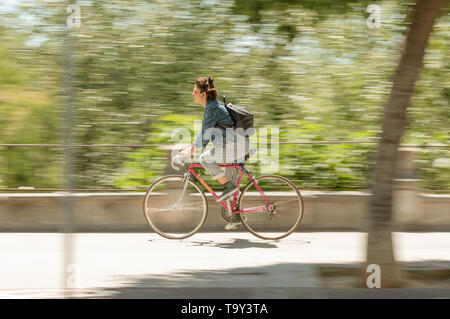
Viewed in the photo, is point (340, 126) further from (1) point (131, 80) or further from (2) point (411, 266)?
(2) point (411, 266)

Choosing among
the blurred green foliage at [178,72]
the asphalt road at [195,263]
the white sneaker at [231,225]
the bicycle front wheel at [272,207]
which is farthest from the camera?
the blurred green foliage at [178,72]

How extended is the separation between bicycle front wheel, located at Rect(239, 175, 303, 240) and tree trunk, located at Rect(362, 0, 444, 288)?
2.44 metres

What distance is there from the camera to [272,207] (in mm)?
7691

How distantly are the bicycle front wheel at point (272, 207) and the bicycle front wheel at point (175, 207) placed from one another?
23.1 inches

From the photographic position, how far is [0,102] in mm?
11492

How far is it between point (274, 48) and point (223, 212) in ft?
16.3

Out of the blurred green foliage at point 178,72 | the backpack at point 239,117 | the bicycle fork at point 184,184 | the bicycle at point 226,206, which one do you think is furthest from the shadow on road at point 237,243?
the blurred green foliage at point 178,72

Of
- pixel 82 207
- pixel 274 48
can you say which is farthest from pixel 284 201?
pixel 274 48

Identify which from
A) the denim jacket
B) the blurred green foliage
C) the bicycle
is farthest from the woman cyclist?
the blurred green foliage

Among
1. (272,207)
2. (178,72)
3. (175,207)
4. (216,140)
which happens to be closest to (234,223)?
(272,207)

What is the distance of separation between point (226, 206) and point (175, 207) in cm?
68

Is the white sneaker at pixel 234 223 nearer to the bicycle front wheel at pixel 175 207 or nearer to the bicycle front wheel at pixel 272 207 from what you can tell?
the bicycle front wheel at pixel 272 207

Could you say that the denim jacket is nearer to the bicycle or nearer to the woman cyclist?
the woman cyclist

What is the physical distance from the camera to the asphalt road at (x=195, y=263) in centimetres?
514
